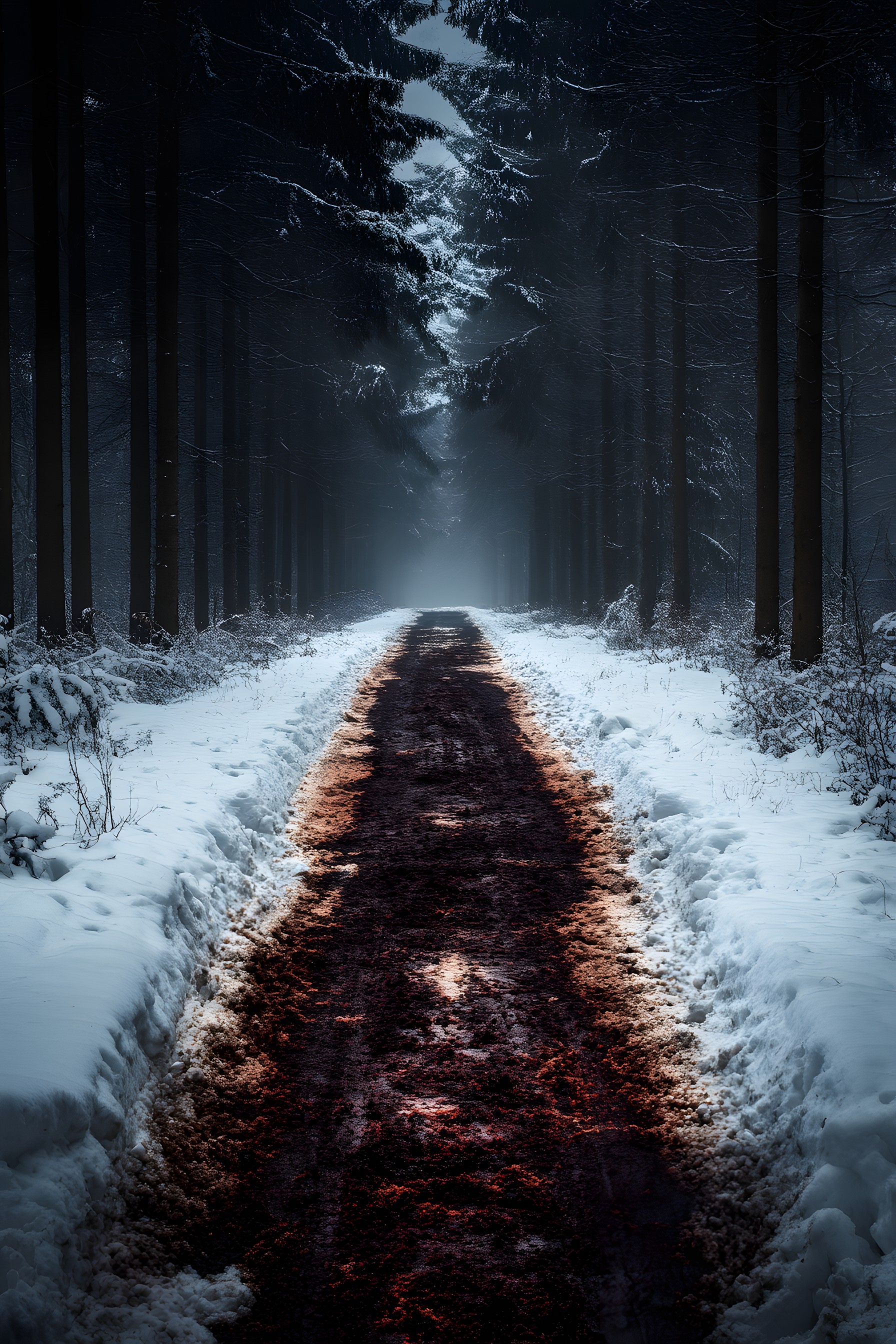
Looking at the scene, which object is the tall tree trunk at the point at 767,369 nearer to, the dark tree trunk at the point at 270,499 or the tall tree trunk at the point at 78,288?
the tall tree trunk at the point at 78,288

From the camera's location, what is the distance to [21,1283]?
2.04 metres

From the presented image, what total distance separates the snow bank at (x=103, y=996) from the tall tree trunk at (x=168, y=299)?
19.7 ft

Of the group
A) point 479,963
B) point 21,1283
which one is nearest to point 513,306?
point 479,963

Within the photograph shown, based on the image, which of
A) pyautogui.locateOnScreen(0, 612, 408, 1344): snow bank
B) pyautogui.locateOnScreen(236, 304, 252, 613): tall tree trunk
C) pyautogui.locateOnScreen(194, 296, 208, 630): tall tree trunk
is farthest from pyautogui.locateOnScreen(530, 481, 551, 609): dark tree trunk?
pyautogui.locateOnScreen(0, 612, 408, 1344): snow bank

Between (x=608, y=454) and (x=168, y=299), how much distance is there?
42.3ft

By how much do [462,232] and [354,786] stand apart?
25.1 metres

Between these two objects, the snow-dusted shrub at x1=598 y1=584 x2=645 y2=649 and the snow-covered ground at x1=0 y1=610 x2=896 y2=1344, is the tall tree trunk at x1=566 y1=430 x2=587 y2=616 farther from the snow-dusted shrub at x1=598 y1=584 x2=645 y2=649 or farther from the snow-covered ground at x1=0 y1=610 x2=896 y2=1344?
the snow-covered ground at x1=0 y1=610 x2=896 y2=1344

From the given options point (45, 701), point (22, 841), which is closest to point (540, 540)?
point (45, 701)

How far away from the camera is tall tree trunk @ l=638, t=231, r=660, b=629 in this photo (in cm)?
1817

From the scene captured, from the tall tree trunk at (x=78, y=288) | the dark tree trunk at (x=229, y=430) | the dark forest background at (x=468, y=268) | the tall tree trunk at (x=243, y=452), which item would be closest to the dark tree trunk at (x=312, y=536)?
the dark forest background at (x=468, y=268)

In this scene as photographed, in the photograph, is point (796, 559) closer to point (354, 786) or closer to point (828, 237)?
point (354, 786)

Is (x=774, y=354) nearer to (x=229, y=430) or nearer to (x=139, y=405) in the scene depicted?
(x=139, y=405)

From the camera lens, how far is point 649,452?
64.2ft

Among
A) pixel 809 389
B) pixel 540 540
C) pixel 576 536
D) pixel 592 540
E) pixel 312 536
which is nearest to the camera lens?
pixel 809 389
